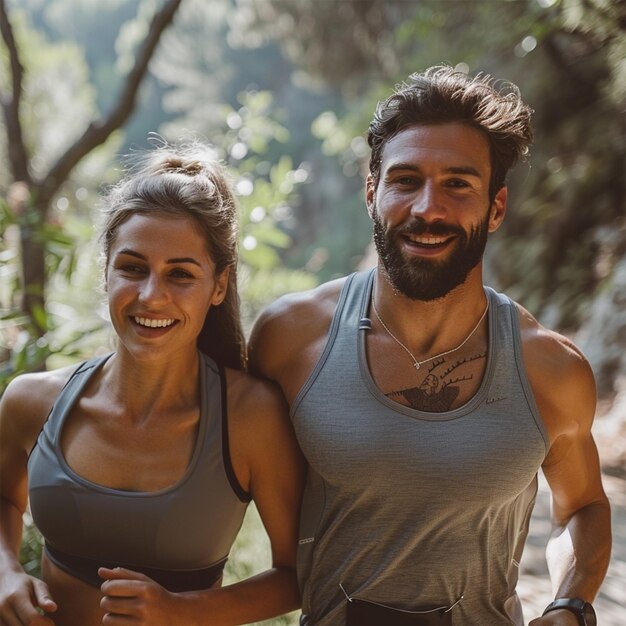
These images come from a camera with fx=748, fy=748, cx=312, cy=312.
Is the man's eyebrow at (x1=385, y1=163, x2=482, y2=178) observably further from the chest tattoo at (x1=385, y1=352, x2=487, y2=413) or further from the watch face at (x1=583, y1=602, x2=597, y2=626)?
the watch face at (x1=583, y1=602, x2=597, y2=626)

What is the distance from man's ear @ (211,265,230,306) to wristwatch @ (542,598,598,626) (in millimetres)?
1249

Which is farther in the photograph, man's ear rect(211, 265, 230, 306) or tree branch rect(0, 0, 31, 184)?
tree branch rect(0, 0, 31, 184)

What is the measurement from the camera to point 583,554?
2.12 meters

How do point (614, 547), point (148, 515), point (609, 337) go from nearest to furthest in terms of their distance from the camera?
point (148, 515) < point (614, 547) < point (609, 337)

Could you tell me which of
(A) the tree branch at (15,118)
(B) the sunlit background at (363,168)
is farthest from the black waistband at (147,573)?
(A) the tree branch at (15,118)

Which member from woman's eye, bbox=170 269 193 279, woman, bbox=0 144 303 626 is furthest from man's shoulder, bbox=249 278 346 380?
woman's eye, bbox=170 269 193 279

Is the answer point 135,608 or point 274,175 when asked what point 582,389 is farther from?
point 274,175

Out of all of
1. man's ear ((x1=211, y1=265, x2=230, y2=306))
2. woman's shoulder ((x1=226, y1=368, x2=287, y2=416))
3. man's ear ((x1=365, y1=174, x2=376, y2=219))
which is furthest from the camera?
man's ear ((x1=365, y1=174, x2=376, y2=219))

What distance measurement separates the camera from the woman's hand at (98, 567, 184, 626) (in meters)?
1.75

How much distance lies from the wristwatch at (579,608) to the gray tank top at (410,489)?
0.14 metres

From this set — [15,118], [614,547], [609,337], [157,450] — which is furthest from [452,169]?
[609,337]

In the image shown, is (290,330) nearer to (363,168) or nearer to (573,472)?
(573,472)

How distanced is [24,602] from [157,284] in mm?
849

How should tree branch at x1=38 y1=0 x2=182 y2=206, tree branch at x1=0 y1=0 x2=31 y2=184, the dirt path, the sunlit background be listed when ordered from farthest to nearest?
1. tree branch at x1=38 y1=0 x2=182 y2=206
2. tree branch at x1=0 y1=0 x2=31 y2=184
3. the sunlit background
4. the dirt path
